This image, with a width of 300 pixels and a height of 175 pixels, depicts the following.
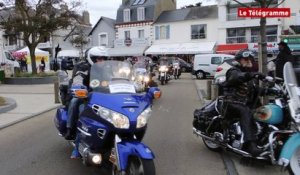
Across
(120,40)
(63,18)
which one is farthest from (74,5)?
(120,40)

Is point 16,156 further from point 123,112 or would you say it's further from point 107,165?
point 123,112

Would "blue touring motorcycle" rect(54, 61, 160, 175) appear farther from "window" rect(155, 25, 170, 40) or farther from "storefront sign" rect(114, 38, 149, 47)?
"storefront sign" rect(114, 38, 149, 47)

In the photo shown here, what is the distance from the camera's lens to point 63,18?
25.2m

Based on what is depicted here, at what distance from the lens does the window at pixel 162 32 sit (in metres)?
46.4

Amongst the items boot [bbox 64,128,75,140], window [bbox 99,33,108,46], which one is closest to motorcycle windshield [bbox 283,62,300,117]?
boot [bbox 64,128,75,140]

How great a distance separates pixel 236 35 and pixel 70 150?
36.5 meters

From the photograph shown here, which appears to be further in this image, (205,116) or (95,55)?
(205,116)

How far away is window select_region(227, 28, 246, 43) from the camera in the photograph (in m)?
40.8

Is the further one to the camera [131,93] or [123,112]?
[131,93]

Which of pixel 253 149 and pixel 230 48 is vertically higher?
pixel 230 48

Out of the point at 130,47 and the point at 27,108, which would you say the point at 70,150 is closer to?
the point at 27,108

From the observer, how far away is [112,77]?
5.17 meters

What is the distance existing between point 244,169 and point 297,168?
100 centimetres

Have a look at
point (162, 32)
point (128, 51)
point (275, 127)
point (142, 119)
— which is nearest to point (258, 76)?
point (275, 127)
